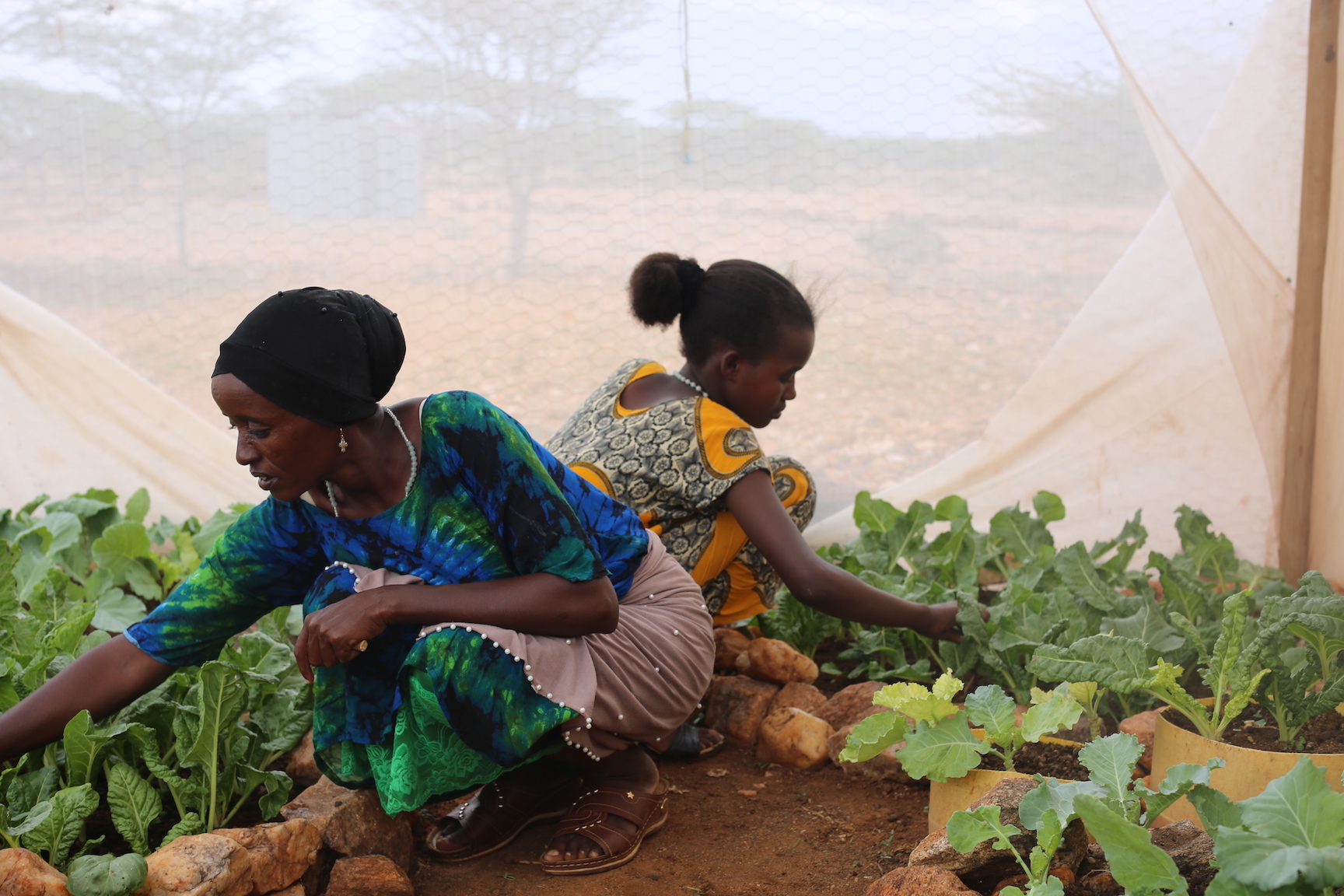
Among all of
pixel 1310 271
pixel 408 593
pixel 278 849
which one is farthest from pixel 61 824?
pixel 1310 271

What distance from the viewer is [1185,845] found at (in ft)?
4.97

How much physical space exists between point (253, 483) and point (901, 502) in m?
2.10

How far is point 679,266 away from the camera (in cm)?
261

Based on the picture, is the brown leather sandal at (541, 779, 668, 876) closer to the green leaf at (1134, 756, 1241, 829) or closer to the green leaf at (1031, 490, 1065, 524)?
the green leaf at (1134, 756, 1241, 829)

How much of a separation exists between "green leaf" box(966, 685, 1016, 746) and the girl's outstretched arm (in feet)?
1.55

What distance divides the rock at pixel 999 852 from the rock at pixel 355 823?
881mm

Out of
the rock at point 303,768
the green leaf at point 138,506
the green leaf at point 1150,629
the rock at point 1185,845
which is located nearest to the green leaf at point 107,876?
the rock at point 303,768

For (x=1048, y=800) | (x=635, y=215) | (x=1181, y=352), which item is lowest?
(x=1048, y=800)

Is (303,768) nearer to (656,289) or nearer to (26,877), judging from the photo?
(26,877)

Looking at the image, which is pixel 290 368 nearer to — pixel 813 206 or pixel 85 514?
pixel 85 514

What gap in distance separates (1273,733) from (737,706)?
111 centimetres

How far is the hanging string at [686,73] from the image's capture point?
11.1 ft

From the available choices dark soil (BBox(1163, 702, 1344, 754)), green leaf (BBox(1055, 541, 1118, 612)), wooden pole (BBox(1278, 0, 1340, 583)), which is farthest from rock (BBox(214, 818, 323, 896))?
wooden pole (BBox(1278, 0, 1340, 583))

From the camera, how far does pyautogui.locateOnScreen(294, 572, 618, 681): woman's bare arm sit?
170 cm
